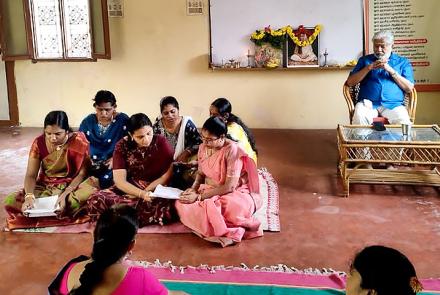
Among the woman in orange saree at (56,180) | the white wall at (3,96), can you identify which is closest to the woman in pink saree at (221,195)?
the woman in orange saree at (56,180)

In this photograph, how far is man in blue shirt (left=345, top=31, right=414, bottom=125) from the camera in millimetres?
4715

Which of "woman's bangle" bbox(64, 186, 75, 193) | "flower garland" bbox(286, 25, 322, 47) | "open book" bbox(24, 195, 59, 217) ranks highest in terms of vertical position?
"flower garland" bbox(286, 25, 322, 47)

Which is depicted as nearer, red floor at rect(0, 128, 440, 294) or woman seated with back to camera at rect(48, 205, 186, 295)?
woman seated with back to camera at rect(48, 205, 186, 295)

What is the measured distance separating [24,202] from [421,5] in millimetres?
4606

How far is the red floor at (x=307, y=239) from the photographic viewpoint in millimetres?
2979

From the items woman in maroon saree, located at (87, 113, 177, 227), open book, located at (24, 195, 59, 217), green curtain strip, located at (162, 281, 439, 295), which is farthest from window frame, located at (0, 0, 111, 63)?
green curtain strip, located at (162, 281, 439, 295)

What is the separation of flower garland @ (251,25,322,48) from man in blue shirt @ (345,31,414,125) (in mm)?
1190

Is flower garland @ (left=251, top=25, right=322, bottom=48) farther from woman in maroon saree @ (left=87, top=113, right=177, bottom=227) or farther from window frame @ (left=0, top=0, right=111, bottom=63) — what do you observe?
woman in maroon saree @ (left=87, top=113, right=177, bottom=227)

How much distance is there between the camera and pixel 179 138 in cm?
397

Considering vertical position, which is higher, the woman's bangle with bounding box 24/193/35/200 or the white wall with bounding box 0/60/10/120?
the white wall with bounding box 0/60/10/120

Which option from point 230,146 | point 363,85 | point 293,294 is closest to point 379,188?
point 363,85

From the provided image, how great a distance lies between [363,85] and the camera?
16.2 feet

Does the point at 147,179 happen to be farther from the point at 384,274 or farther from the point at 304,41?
the point at 304,41

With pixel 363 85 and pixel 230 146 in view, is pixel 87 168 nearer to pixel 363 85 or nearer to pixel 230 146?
pixel 230 146
